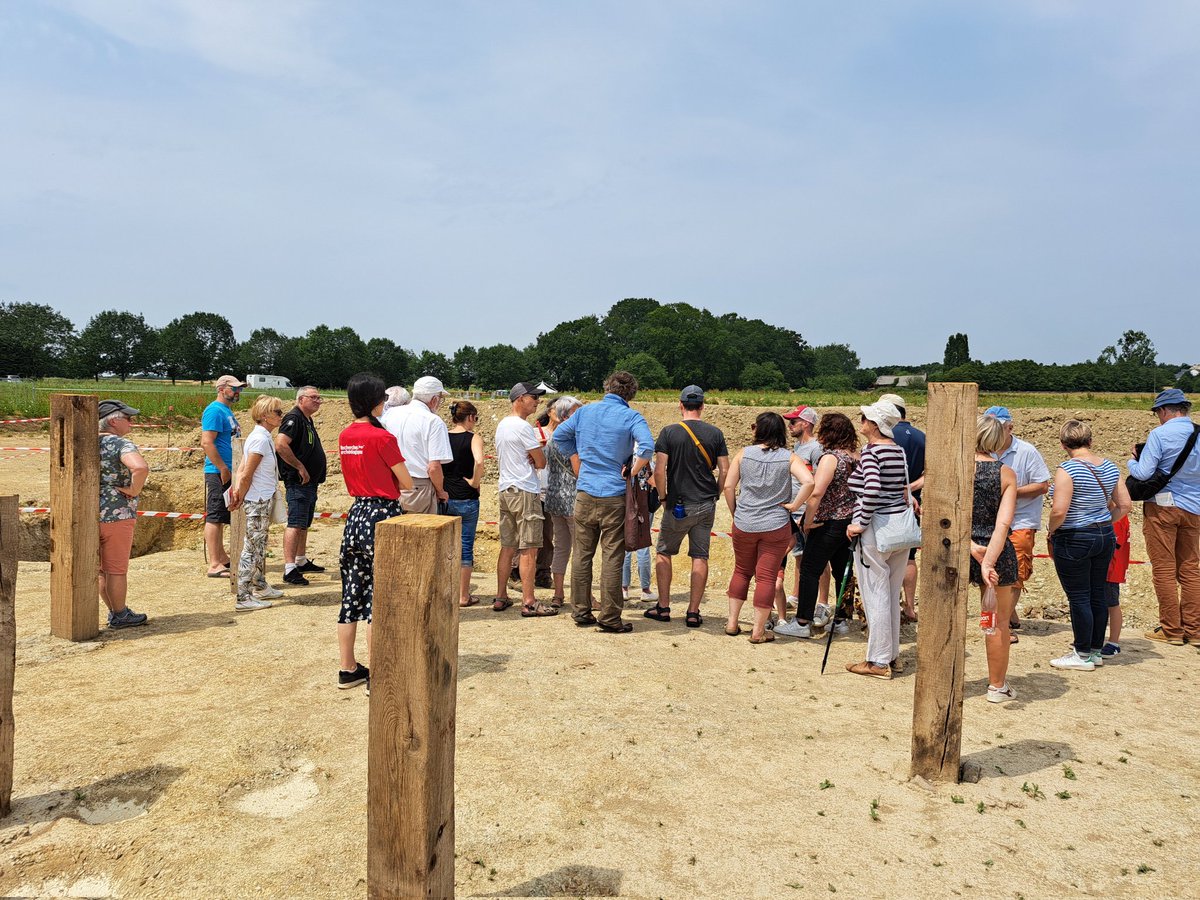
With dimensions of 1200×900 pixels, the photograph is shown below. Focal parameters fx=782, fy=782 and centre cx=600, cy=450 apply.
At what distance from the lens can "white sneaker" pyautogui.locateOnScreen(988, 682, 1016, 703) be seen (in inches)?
206

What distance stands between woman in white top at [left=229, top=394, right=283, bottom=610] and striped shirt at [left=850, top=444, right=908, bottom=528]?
189 inches

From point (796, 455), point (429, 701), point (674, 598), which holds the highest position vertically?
point (796, 455)

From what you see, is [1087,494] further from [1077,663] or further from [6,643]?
[6,643]

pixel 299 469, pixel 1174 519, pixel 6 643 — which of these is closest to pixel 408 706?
pixel 6 643

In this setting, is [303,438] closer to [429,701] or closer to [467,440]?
[467,440]

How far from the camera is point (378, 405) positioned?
16.1 ft

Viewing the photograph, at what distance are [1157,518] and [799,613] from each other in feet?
9.78

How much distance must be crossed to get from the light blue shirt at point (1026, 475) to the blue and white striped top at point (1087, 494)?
16 centimetres

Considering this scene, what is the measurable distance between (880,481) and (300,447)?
5.18 metres

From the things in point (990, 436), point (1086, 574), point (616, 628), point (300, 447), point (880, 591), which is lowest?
point (616, 628)

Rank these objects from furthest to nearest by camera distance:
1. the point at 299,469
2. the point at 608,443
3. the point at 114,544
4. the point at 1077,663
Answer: the point at 299,469 → the point at 608,443 → the point at 1077,663 → the point at 114,544

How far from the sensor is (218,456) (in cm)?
741

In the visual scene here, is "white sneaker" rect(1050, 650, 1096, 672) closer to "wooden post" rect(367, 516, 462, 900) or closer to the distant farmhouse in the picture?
"wooden post" rect(367, 516, 462, 900)

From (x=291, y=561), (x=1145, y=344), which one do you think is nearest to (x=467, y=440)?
(x=291, y=561)
